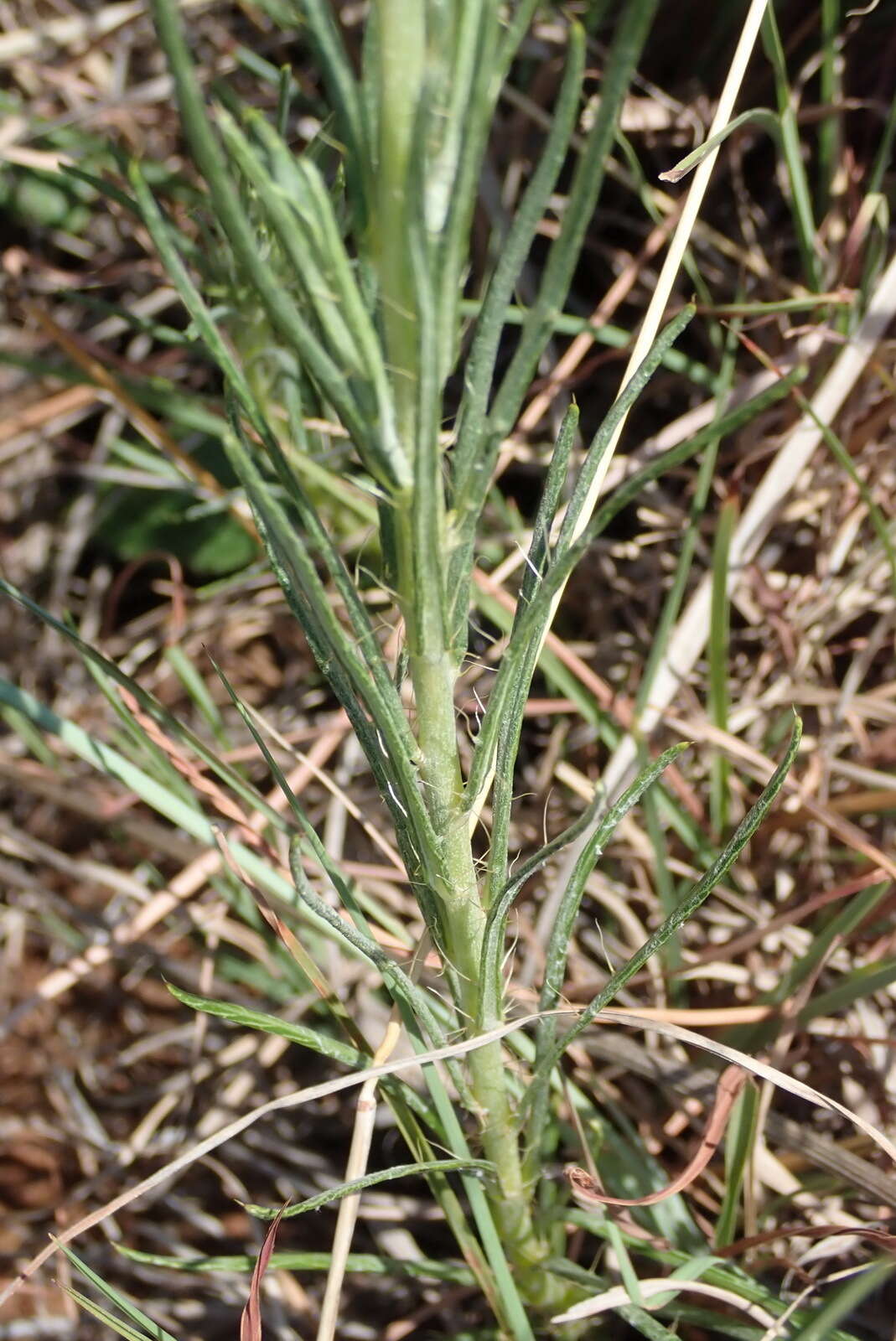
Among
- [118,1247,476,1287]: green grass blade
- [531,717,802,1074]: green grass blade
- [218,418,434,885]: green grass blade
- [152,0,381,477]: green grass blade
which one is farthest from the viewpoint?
[118,1247,476,1287]: green grass blade

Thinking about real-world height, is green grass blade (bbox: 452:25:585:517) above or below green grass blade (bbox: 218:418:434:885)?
above

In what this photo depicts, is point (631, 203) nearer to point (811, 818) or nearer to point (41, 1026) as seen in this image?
point (811, 818)

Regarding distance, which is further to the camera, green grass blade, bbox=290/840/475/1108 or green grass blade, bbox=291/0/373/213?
green grass blade, bbox=290/840/475/1108

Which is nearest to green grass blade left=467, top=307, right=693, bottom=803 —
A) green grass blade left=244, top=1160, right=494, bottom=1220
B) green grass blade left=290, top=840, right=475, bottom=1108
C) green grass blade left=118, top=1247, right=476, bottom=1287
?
green grass blade left=290, top=840, right=475, bottom=1108

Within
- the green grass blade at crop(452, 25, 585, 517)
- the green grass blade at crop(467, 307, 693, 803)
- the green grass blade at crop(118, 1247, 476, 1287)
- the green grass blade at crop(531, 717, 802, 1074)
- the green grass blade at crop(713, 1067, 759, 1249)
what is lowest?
the green grass blade at crop(118, 1247, 476, 1287)

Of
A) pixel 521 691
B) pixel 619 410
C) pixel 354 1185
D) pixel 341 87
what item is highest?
pixel 341 87

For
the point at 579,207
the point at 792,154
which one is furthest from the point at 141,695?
the point at 792,154

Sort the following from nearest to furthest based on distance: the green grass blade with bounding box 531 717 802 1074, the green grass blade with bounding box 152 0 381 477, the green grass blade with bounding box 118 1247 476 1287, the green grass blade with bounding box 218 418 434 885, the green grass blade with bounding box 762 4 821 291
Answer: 1. the green grass blade with bounding box 152 0 381 477
2. the green grass blade with bounding box 218 418 434 885
3. the green grass blade with bounding box 531 717 802 1074
4. the green grass blade with bounding box 118 1247 476 1287
5. the green grass blade with bounding box 762 4 821 291

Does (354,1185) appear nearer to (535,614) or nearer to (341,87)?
(535,614)

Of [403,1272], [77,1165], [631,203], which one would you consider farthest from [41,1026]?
[631,203]

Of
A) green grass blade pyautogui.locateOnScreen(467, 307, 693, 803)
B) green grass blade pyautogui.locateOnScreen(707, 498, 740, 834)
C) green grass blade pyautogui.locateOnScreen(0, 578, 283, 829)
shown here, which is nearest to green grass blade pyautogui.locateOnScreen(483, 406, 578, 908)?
green grass blade pyautogui.locateOnScreen(467, 307, 693, 803)

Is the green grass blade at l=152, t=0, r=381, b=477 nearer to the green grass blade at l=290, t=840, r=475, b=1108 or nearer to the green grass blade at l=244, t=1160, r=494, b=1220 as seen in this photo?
the green grass blade at l=290, t=840, r=475, b=1108

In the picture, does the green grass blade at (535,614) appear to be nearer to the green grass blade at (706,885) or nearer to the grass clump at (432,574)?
the grass clump at (432,574)

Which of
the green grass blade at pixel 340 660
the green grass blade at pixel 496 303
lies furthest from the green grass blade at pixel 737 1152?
the green grass blade at pixel 496 303
